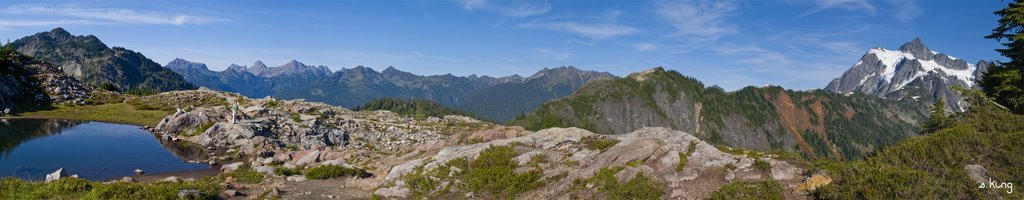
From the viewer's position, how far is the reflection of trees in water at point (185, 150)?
4256cm

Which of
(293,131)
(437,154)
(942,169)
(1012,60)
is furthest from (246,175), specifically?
(1012,60)

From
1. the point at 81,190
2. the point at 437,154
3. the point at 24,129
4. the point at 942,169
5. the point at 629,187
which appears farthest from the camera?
the point at 24,129

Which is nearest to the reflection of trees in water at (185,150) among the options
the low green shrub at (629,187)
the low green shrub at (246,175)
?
the low green shrub at (246,175)

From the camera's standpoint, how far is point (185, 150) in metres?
45.7

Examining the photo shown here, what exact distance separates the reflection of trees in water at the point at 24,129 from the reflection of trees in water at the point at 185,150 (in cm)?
1087

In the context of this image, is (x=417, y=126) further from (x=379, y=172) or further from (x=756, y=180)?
(x=756, y=180)

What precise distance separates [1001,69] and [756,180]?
4085 cm

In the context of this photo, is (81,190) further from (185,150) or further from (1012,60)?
(1012,60)

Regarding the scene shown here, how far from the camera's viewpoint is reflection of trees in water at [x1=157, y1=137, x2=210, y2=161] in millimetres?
42562

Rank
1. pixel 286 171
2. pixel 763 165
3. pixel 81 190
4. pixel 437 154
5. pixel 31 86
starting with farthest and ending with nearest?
pixel 31 86
pixel 437 154
pixel 286 171
pixel 763 165
pixel 81 190

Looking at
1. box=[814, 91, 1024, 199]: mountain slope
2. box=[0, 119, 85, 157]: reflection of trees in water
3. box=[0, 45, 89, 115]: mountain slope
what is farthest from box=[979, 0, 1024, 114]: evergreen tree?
box=[0, 45, 89, 115]: mountain slope

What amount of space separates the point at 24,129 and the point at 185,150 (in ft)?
81.6

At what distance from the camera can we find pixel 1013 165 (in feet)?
60.1

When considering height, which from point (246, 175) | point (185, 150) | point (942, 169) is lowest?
point (185, 150)
